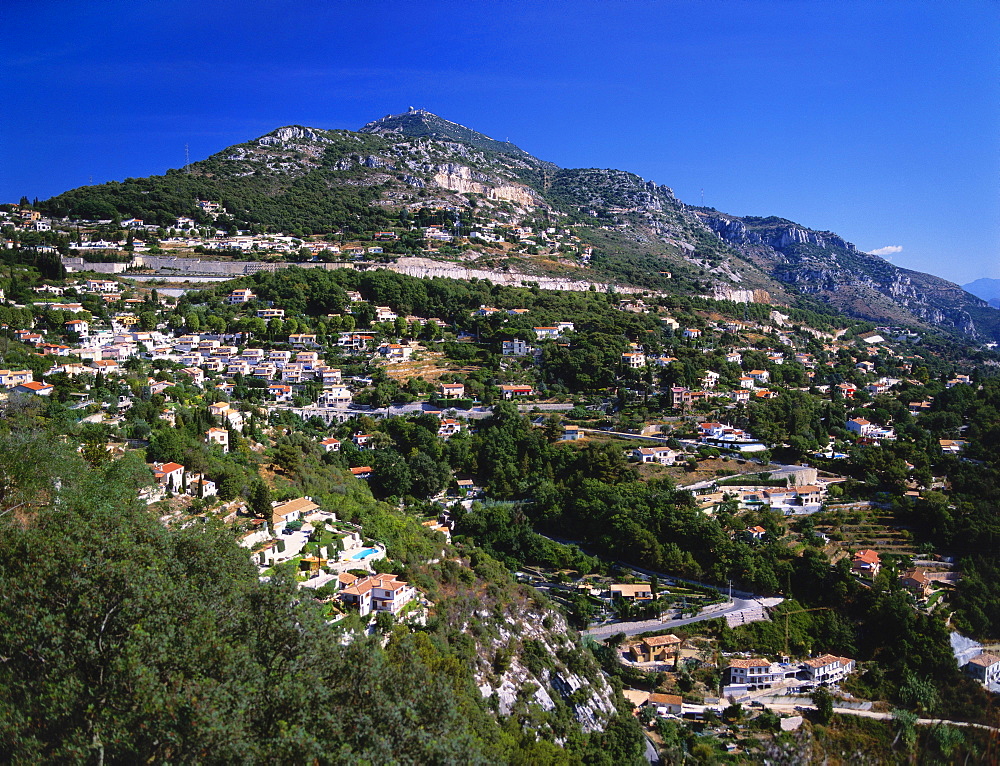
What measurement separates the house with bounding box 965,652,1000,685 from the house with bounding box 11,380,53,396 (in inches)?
930

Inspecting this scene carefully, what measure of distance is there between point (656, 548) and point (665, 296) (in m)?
35.5

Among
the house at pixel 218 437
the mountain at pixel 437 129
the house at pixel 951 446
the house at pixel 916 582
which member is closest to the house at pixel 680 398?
the house at pixel 951 446

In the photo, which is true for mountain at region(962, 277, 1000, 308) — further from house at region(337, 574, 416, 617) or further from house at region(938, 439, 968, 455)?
house at region(337, 574, 416, 617)

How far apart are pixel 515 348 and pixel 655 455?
41.6 ft

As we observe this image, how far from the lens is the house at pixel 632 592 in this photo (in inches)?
727

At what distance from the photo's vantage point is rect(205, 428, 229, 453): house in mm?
17891

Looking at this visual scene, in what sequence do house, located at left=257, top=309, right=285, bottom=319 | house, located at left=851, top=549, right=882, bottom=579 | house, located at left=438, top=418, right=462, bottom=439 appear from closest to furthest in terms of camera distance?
house, located at left=851, top=549, right=882, bottom=579, house, located at left=438, top=418, right=462, bottom=439, house, located at left=257, top=309, right=285, bottom=319

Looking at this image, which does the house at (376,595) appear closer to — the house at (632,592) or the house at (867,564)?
the house at (632,592)

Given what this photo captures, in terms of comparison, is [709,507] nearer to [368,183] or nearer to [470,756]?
[470,756]

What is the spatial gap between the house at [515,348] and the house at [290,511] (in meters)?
21.5

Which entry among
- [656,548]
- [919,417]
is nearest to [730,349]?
[919,417]

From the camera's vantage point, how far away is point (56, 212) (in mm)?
43656

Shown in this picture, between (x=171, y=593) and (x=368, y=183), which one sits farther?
(x=368, y=183)

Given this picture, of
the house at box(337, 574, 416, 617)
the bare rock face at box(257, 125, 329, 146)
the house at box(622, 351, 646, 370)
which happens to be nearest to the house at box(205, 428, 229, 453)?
the house at box(337, 574, 416, 617)
